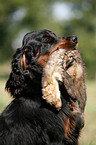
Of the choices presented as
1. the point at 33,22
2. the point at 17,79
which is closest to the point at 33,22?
the point at 33,22

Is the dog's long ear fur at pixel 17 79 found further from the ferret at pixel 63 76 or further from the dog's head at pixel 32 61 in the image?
the ferret at pixel 63 76

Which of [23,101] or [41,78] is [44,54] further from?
[23,101]

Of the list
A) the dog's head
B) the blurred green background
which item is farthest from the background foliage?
the dog's head

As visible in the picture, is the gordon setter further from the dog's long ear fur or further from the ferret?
the ferret

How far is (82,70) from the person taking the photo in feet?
11.8

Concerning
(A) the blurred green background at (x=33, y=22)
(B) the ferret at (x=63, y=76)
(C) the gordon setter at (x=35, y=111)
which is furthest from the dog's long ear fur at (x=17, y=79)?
(A) the blurred green background at (x=33, y=22)

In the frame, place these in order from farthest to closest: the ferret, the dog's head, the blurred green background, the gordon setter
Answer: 1. the blurred green background
2. the dog's head
3. the gordon setter
4. the ferret

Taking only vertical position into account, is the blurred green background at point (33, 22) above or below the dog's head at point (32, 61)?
above

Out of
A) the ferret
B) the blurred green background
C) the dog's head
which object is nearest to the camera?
the ferret

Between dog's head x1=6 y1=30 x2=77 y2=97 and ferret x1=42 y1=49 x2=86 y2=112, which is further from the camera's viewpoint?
dog's head x1=6 y1=30 x2=77 y2=97

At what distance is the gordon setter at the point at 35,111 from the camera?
11.4 feet

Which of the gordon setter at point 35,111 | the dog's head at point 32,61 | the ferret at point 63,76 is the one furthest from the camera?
the dog's head at point 32,61

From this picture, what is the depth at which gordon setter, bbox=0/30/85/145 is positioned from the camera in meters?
3.49

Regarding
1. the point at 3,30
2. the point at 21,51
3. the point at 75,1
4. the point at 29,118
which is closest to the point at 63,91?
the point at 29,118
